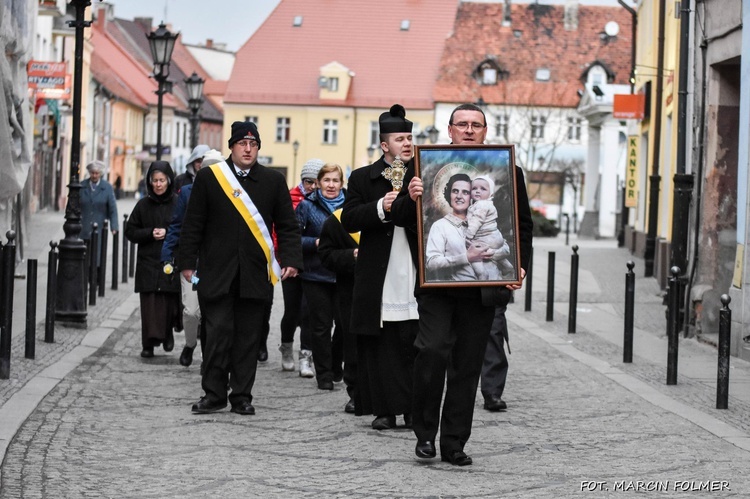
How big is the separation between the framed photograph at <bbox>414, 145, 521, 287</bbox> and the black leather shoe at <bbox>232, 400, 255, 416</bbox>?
96.5 inches

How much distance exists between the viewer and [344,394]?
36.4 feet

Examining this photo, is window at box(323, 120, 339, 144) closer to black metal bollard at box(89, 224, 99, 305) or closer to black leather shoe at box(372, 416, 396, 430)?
black metal bollard at box(89, 224, 99, 305)

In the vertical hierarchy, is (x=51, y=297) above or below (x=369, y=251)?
below

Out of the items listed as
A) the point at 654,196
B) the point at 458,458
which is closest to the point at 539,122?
the point at 654,196

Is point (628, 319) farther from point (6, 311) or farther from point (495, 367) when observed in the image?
point (6, 311)

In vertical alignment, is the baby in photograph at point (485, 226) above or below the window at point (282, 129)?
below

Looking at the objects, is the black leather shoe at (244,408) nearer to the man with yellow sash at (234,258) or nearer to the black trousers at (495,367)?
the man with yellow sash at (234,258)

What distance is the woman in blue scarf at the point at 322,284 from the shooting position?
11.4m

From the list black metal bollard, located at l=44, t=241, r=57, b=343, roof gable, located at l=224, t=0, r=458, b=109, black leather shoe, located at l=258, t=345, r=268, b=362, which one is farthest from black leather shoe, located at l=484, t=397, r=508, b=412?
roof gable, located at l=224, t=0, r=458, b=109

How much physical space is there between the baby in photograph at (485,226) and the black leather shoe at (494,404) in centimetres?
262

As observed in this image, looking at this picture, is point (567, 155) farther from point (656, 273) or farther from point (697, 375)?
point (697, 375)

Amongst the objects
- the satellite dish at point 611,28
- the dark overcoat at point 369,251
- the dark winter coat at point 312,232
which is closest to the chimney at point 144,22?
the satellite dish at point 611,28

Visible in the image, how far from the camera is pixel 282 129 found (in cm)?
8744

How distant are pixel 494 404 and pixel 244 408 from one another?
70.3 inches
